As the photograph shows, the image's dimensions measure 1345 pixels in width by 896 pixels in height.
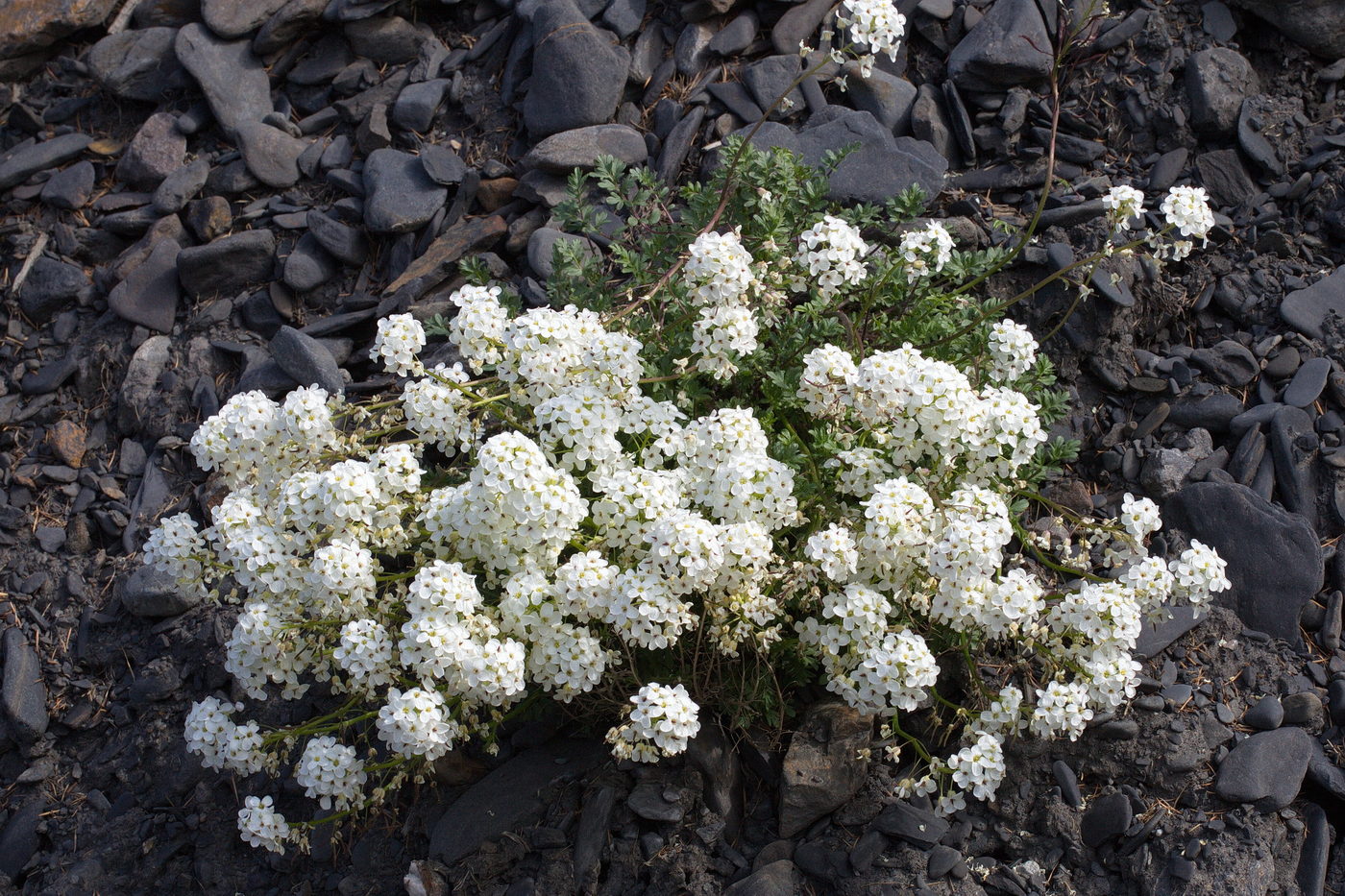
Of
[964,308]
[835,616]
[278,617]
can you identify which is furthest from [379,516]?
[964,308]

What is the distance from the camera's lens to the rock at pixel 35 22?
7352 millimetres

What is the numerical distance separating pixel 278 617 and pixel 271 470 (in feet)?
1.90

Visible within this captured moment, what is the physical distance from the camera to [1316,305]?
534 centimetres

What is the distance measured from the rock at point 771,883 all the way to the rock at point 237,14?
6.12 metres

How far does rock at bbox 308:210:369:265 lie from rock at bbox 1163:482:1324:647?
464cm

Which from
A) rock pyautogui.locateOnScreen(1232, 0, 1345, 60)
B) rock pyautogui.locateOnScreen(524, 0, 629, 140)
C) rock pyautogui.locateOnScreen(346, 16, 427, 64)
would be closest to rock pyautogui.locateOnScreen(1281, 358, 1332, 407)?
rock pyautogui.locateOnScreen(1232, 0, 1345, 60)

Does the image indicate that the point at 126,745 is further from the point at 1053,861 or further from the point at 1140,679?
the point at 1140,679

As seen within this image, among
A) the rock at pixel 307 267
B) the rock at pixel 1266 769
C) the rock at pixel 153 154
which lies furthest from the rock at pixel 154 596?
the rock at pixel 1266 769

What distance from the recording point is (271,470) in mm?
4242

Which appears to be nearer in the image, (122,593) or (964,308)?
(964,308)

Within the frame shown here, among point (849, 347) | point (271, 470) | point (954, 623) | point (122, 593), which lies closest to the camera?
point (954, 623)

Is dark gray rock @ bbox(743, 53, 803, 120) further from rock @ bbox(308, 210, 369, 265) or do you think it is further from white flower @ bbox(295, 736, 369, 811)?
white flower @ bbox(295, 736, 369, 811)

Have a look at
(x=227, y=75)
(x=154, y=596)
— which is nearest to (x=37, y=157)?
(x=227, y=75)

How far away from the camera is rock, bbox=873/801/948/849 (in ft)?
13.4
